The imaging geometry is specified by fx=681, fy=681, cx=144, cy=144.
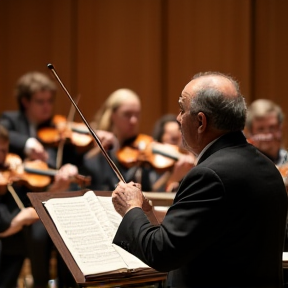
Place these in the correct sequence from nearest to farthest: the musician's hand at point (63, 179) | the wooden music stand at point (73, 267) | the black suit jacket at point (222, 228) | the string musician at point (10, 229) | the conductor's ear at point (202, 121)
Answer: the black suit jacket at point (222, 228) → the conductor's ear at point (202, 121) → the wooden music stand at point (73, 267) → the string musician at point (10, 229) → the musician's hand at point (63, 179)

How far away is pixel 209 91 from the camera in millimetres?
1810

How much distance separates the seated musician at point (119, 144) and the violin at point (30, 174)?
0.53ft

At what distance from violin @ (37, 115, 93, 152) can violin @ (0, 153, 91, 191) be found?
27 centimetres

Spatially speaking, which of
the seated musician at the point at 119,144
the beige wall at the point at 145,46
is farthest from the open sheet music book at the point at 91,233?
the beige wall at the point at 145,46

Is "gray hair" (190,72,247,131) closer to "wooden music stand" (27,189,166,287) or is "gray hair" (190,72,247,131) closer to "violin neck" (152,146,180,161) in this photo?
"wooden music stand" (27,189,166,287)

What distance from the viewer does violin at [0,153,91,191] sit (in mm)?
3977

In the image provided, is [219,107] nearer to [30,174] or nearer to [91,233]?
[91,233]

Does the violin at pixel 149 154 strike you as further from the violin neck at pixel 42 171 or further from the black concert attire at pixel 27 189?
the violin neck at pixel 42 171

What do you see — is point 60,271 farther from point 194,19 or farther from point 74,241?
point 194,19

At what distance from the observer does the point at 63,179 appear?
4098 mm

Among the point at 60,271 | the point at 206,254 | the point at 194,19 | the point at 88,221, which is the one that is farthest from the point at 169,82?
the point at 206,254

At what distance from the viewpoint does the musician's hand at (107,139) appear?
14.0ft

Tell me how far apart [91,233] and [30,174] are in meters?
2.04

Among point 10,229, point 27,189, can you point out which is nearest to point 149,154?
point 27,189
